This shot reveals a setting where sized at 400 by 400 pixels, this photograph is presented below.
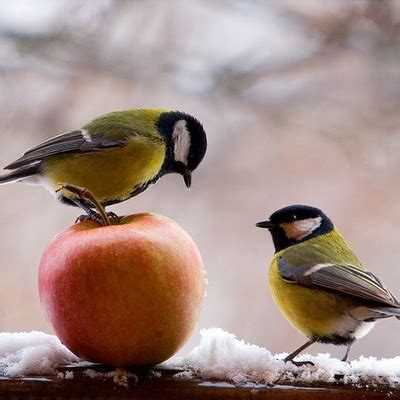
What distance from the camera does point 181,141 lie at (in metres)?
1.35

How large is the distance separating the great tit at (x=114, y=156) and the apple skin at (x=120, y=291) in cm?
24

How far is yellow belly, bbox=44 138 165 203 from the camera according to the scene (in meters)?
1.27

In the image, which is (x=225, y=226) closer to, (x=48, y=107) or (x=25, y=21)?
(x=48, y=107)

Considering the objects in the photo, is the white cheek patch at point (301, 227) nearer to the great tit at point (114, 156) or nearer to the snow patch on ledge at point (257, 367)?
the great tit at point (114, 156)

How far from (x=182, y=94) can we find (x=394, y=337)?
0.69 meters

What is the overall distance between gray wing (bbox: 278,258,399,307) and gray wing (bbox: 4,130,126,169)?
1.10ft

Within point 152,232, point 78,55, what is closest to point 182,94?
point 78,55

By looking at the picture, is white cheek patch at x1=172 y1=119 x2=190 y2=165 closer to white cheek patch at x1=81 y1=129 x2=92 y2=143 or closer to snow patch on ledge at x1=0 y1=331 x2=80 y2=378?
white cheek patch at x1=81 y1=129 x2=92 y2=143

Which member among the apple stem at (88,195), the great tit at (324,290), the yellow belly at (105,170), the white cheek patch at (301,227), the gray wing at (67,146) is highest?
the gray wing at (67,146)

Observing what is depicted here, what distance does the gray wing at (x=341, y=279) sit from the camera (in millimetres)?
1146

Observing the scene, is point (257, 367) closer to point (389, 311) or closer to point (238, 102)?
point (389, 311)

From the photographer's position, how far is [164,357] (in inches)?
40.6

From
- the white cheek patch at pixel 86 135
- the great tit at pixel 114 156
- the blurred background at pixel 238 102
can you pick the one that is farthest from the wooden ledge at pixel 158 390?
the blurred background at pixel 238 102

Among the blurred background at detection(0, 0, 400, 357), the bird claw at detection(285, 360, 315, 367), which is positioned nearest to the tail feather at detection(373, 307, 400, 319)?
the bird claw at detection(285, 360, 315, 367)
